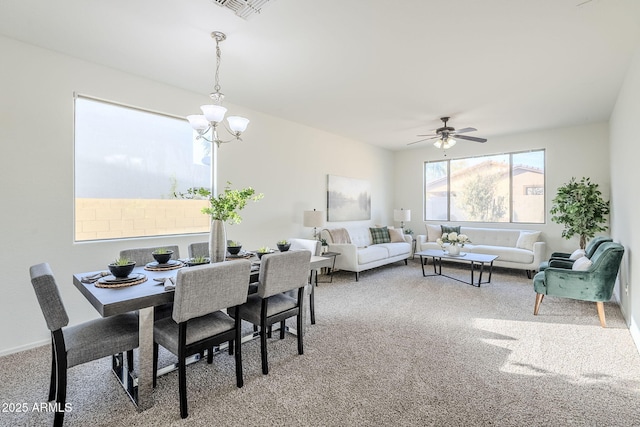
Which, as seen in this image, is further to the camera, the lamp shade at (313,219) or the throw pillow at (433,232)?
the throw pillow at (433,232)

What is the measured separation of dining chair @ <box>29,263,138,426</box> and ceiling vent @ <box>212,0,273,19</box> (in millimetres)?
2108

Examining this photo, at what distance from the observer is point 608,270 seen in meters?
3.24

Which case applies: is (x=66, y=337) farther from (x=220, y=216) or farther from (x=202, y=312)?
(x=220, y=216)

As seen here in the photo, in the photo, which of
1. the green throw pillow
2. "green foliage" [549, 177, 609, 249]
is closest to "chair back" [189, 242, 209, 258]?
Answer: the green throw pillow

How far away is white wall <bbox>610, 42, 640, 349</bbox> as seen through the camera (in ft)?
9.40

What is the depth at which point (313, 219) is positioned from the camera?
16.8 ft

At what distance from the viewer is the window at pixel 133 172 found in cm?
319

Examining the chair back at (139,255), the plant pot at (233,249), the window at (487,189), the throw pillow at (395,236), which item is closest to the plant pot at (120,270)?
the chair back at (139,255)

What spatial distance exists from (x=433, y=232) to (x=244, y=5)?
19.4ft

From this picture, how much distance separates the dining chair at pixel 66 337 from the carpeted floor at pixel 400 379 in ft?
1.09

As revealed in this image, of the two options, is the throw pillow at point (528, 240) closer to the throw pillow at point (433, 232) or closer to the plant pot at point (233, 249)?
→ the throw pillow at point (433, 232)

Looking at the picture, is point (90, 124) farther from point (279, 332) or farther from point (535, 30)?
point (535, 30)

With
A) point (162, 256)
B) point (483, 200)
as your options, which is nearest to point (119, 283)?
point (162, 256)

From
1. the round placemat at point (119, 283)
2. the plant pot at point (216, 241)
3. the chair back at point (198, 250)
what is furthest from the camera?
the chair back at point (198, 250)
